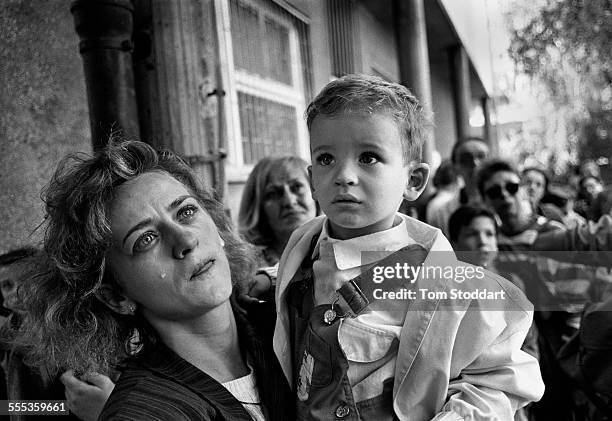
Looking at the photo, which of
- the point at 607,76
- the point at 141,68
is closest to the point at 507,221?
the point at 607,76

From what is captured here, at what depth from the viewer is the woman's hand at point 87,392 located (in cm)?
132

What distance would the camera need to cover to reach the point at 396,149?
1.04 m

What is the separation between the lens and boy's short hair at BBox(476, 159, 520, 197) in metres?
1.87

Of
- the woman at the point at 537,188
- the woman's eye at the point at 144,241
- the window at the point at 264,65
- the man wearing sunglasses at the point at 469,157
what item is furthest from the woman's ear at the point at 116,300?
the woman at the point at 537,188

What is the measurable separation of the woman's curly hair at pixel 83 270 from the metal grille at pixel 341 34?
54 centimetres

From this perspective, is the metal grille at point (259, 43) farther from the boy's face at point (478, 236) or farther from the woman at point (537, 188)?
the woman at point (537, 188)

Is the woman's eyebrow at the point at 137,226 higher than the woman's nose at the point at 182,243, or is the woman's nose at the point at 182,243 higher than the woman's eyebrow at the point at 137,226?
the woman's eyebrow at the point at 137,226

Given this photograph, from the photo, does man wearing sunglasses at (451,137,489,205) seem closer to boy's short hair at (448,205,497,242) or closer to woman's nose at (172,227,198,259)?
boy's short hair at (448,205,497,242)

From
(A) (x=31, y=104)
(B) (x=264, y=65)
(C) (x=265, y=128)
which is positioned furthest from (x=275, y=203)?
(A) (x=31, y=104)

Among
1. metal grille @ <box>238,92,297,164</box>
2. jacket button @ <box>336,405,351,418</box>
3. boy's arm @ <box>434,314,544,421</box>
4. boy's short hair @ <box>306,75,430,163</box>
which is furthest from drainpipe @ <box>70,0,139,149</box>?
boy's arm @ <box>434,314,544,421</box>

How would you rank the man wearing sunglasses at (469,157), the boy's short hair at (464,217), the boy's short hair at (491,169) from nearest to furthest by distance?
the boy's short hair at (464,217), the boy's short hair at (491,169), the man wearing sunglasses at (469,157)

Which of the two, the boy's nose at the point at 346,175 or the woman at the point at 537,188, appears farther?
the woman at the point at 537,188

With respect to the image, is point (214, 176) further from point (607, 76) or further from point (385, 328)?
point (607, 76)

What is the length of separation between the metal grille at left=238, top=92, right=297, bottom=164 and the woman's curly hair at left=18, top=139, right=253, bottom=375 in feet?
1.59
